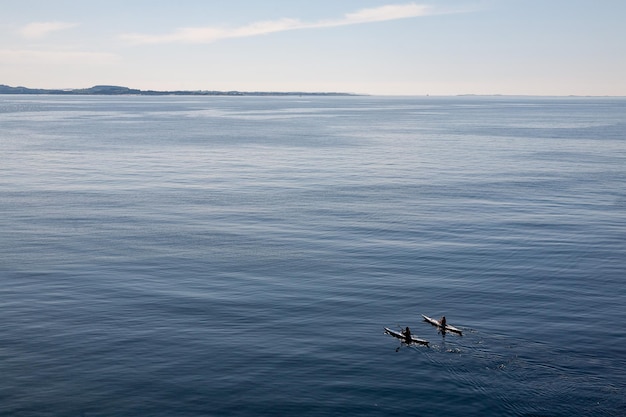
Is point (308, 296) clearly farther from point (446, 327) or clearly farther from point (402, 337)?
point (446, 327)

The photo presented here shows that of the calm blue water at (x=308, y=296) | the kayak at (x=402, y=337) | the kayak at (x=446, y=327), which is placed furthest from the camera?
the kayak at (x=446, y=327)

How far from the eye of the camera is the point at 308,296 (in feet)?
190

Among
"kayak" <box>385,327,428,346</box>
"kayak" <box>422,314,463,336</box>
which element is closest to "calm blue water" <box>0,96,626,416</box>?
"kayak" <box>422,314,463,336</box>

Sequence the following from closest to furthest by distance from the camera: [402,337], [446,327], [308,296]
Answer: [402,337], [446,327], [308,296]

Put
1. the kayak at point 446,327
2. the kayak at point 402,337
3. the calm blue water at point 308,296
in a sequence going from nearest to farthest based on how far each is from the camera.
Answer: the calm blue water at point 308,296, the kayak at point 402,337, the kayak at point 446,327

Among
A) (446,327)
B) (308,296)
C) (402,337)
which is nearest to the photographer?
(402,337)

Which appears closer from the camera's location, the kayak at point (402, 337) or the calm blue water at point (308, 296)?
the calm blue water at point (308, 296)

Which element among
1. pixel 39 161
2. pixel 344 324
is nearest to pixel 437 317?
pixel 344 324

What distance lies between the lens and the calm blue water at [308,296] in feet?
135

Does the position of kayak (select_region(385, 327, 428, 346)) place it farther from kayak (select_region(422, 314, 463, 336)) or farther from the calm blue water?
kayak (select_region(422, 314, 463, 336))

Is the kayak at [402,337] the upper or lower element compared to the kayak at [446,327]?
lower

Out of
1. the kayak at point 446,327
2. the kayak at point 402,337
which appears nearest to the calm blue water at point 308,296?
the kayak at point 446,327

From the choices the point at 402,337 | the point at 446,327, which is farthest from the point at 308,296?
the point at 446,327

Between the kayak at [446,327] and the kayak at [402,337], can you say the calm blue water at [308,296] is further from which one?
the kayak at [402,337]
